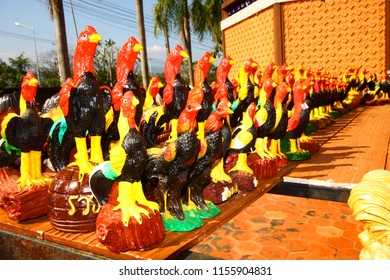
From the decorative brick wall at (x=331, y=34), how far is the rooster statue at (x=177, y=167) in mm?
11709

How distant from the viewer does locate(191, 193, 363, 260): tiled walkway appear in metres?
2.22

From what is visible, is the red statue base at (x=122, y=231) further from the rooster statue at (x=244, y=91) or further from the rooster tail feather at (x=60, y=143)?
the rooster statue at (x=244, y=91)

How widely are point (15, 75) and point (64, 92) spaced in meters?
25.0

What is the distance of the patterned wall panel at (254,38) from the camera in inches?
534

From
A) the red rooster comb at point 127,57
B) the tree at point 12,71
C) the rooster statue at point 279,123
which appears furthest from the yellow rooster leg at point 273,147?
the tree at point 12,71

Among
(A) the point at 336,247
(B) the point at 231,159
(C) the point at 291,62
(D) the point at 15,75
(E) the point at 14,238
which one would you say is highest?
(D) the point at 15,75

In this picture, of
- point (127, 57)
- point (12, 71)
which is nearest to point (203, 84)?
point (127, 57)

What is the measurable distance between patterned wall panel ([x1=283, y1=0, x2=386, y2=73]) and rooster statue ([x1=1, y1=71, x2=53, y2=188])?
11895mm

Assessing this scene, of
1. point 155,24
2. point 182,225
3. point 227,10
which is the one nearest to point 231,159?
point 182,225

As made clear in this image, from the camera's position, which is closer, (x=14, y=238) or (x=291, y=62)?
(x=14, y=238)

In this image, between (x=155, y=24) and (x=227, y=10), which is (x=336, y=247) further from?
(x=227, y=10)

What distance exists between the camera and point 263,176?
337 cm

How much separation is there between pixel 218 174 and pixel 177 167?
0.74 metres

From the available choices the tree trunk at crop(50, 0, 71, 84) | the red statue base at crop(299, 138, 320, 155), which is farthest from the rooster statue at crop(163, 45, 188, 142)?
the tree trunk at crop(50, 0, 71, 84)
